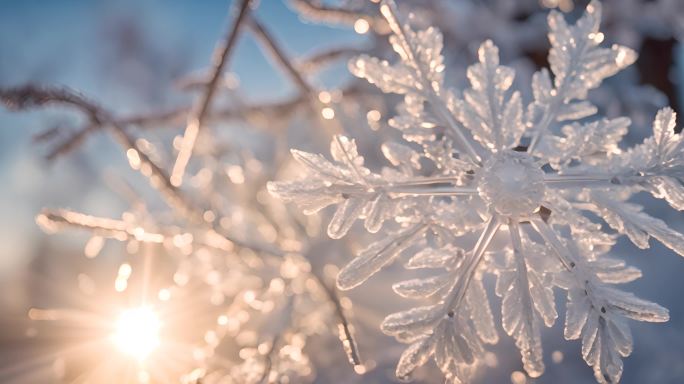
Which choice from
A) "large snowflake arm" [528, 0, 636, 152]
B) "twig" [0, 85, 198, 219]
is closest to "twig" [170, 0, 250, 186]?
"twig" [0, 85, 198, 219]

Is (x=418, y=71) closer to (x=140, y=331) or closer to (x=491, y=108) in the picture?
(x=491, y=108)

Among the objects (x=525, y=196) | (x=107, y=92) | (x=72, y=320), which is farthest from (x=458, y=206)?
(x=107, y=92)

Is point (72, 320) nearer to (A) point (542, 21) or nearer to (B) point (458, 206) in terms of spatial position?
(B) point (458, 206)

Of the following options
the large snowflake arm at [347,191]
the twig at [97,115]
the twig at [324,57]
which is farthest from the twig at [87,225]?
the twig at [324,57]

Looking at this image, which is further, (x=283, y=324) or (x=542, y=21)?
(x=542, y=21)

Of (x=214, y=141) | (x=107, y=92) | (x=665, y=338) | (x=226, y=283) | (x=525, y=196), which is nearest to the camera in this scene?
(x=525, y=196)

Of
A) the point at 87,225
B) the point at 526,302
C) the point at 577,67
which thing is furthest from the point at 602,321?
the point at 87,225
